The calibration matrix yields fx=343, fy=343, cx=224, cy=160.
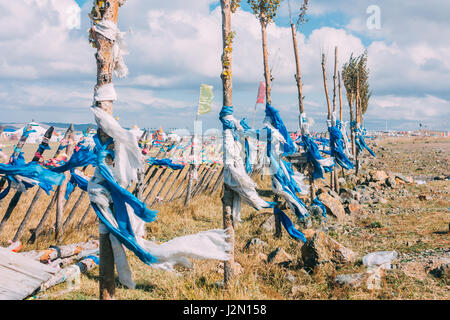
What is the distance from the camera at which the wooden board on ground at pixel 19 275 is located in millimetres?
3154

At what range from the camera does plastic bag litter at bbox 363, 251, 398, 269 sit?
517 centimetres

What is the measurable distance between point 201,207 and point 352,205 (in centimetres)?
406

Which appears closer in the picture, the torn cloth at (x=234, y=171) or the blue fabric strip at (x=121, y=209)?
the blue fabric strip at (x=121, y=209)

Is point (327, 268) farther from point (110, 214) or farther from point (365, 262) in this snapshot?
point (110, 214)

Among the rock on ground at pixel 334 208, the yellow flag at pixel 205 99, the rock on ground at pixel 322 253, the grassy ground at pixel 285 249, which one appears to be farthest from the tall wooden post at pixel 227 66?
the rock on ground at pixel 334 208

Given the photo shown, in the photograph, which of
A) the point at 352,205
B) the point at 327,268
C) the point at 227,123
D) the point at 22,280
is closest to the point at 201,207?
the point at 352,205

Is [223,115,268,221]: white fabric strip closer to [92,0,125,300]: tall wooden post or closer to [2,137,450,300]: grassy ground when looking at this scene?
[2,137,450,300]: grassy ground

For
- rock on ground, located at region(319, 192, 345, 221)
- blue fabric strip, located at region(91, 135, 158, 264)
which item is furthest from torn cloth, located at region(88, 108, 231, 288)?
rock on ground, located at region(319, 192, 345, 221)

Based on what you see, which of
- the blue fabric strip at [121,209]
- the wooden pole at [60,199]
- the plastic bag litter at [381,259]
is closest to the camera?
the blue fabric strip at [121,209]

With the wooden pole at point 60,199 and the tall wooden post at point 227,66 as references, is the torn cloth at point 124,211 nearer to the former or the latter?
the tall wooden post at point 227,66

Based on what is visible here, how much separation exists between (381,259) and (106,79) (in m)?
4.78

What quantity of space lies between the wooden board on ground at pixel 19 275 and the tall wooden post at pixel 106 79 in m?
0.85

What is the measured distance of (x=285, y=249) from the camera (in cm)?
604

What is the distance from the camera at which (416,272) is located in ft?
16.2
